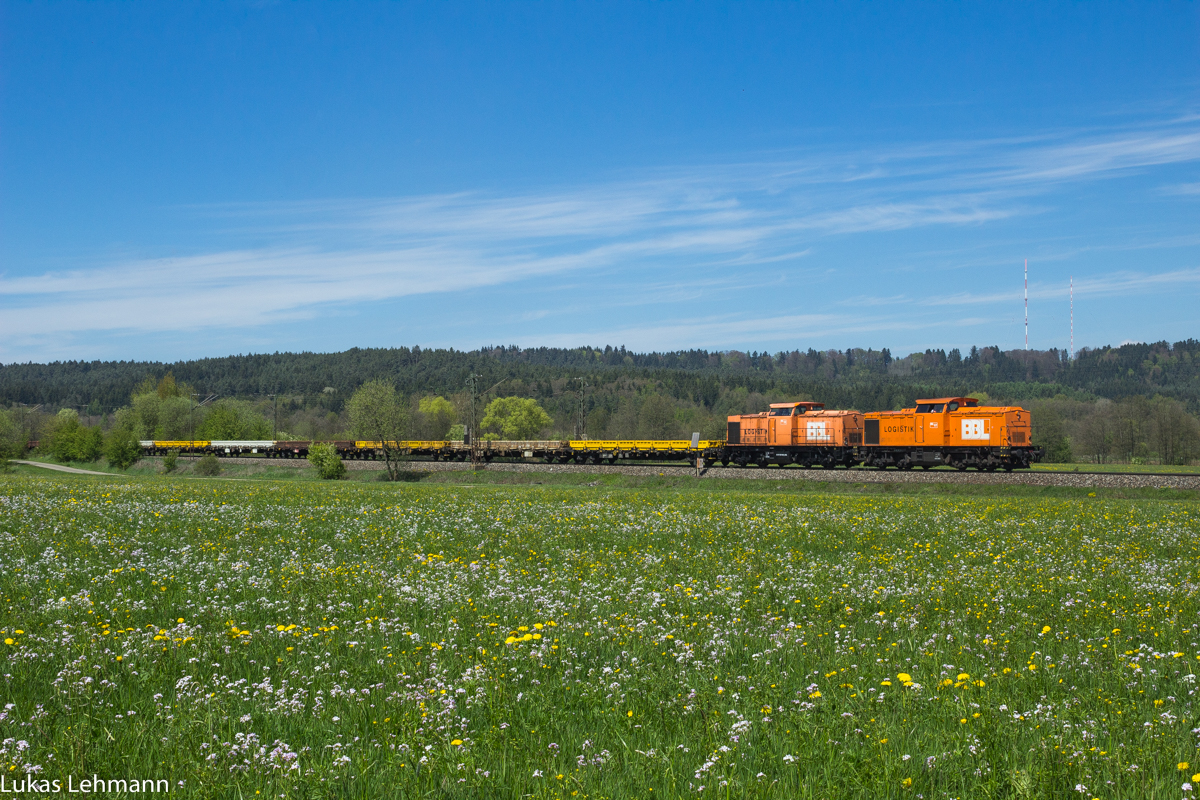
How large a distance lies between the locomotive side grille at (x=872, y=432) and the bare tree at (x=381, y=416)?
37.1 m

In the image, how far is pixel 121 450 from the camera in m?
75.8

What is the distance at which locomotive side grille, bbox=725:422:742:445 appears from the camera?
54.7 meters

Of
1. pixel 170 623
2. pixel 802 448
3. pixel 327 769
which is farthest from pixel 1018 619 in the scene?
pixel 802 448

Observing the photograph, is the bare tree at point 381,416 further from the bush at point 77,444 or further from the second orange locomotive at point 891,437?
the bush at point 77,444

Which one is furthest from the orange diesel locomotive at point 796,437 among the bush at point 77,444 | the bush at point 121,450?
the bush at point 77,444

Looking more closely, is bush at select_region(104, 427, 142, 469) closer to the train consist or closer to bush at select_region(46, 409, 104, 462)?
bush at select_region(46, 409, 104, 462)

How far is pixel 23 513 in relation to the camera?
18.0m

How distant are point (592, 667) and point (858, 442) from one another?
46663mm

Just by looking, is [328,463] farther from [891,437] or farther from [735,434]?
[891,437]

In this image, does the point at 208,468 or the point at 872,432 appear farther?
the point at 208,468

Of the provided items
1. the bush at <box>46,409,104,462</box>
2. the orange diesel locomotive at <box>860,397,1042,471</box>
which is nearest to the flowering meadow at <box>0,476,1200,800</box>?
the orange diesel locomotive at <box>860,397,1042,471</box>

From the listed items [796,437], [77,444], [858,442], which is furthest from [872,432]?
[77,444]

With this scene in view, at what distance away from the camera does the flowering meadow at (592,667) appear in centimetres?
510

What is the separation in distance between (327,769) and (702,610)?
6143 mm
